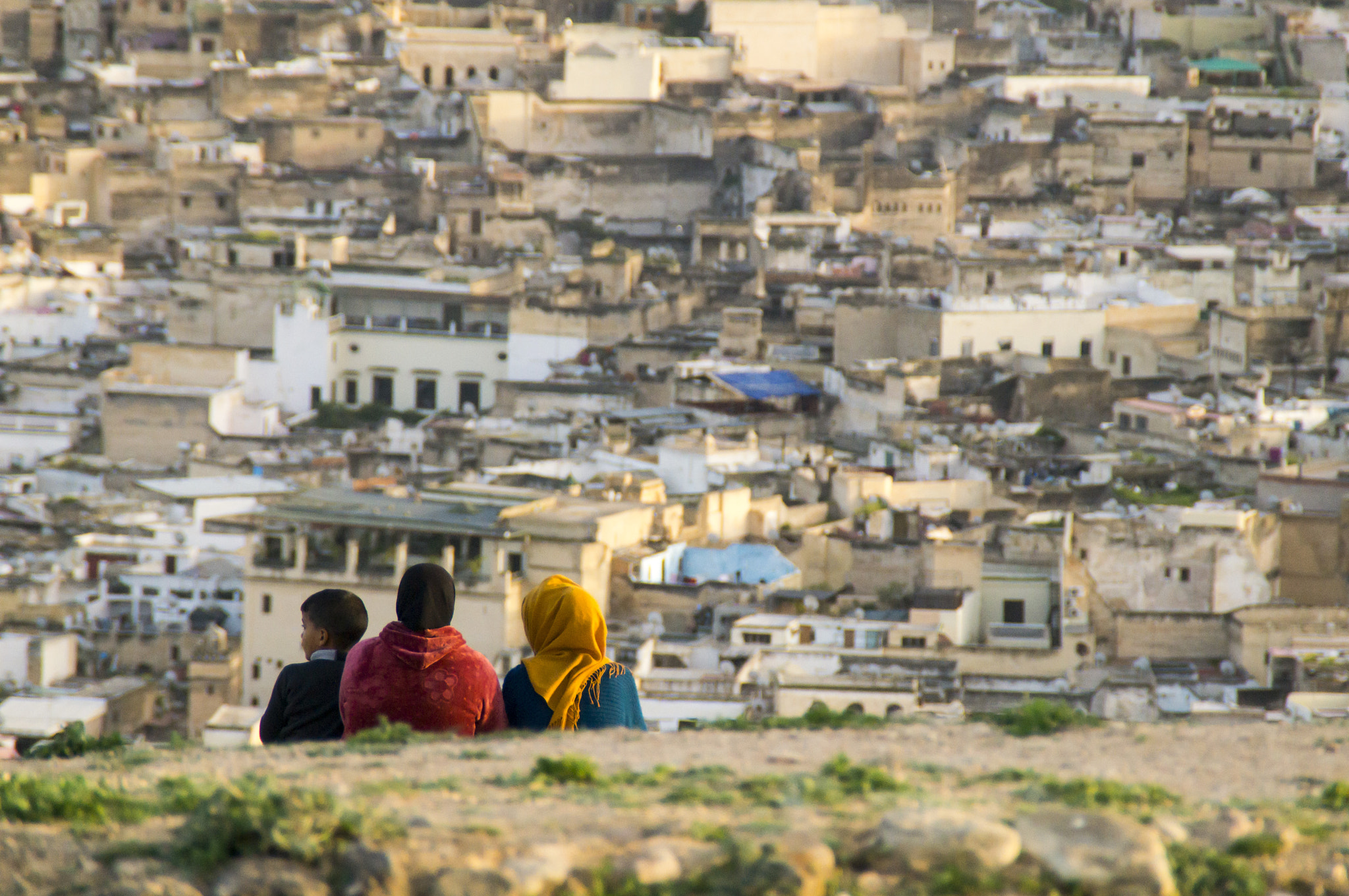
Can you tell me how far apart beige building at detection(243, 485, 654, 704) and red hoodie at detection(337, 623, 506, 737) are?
34.9 ft

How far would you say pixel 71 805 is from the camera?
6.38 meters

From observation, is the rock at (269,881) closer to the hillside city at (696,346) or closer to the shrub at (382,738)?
the shrub at (382,738)

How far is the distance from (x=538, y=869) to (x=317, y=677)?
1584 mm

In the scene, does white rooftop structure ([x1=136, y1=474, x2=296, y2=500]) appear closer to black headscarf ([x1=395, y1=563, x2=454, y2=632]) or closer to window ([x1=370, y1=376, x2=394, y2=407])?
window ([x1=370, y1=376, x2=394, y2=407])

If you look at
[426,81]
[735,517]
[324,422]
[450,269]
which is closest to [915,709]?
[735,517]

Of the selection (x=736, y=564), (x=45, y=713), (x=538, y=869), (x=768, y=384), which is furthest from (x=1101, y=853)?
(x=768, y=384)

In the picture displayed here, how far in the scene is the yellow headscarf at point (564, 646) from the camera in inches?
276

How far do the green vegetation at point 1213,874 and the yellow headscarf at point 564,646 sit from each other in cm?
178

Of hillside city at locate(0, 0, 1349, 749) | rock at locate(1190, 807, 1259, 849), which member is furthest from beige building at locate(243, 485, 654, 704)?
rock at locate(1190, 807, 1259, 849)

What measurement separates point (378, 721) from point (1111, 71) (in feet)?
109

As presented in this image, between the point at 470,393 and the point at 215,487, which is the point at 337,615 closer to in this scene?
the point at 215,487

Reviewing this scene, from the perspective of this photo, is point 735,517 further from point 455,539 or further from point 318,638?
point 318,638

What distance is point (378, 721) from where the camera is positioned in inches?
275

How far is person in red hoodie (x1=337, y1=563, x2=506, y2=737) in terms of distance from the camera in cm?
681
